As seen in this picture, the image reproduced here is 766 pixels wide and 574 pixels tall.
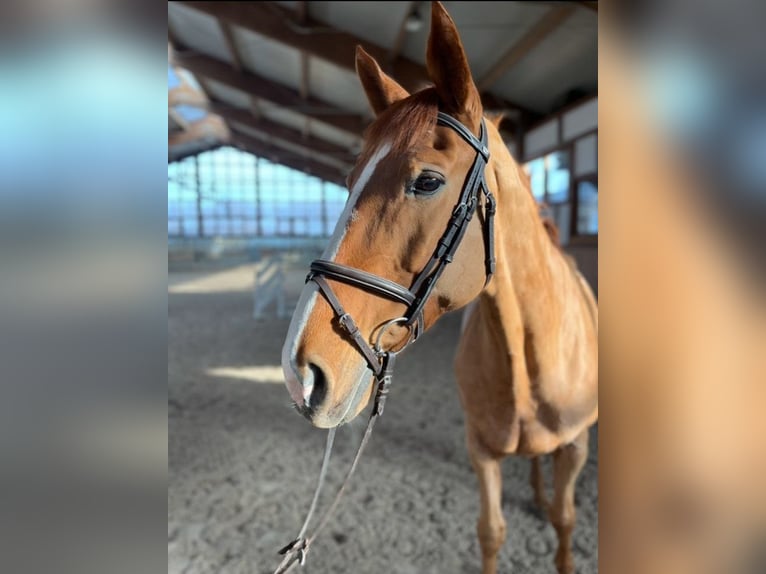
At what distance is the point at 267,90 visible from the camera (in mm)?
9625

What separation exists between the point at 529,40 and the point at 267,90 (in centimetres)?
643

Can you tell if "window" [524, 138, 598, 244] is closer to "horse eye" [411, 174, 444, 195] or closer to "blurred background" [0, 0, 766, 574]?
"horse eye" [411, 174, 444, 195]

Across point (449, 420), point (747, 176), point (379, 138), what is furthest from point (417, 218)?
point (449, 420)

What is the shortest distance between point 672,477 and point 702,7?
445 mm

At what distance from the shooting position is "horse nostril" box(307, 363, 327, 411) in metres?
0.78

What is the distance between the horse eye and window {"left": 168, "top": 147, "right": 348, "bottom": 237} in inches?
948

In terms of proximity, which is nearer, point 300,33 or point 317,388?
point 317,388

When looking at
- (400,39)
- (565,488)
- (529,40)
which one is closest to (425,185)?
(565,488)

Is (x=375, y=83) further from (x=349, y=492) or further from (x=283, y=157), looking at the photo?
(x=283, y=157)

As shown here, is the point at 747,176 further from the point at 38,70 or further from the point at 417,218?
the point at 38,70

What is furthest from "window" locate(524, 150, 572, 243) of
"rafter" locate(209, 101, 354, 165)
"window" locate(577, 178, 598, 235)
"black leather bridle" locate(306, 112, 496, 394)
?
"rafter" locate(209, 101, 354, 165)

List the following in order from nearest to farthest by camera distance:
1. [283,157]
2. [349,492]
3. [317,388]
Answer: [317,388] < [349,492] < [283,157]

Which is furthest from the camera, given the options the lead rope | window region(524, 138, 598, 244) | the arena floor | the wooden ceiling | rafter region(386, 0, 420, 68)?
window region(524, 138, 598, 244)

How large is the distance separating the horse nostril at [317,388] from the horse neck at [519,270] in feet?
1.70
